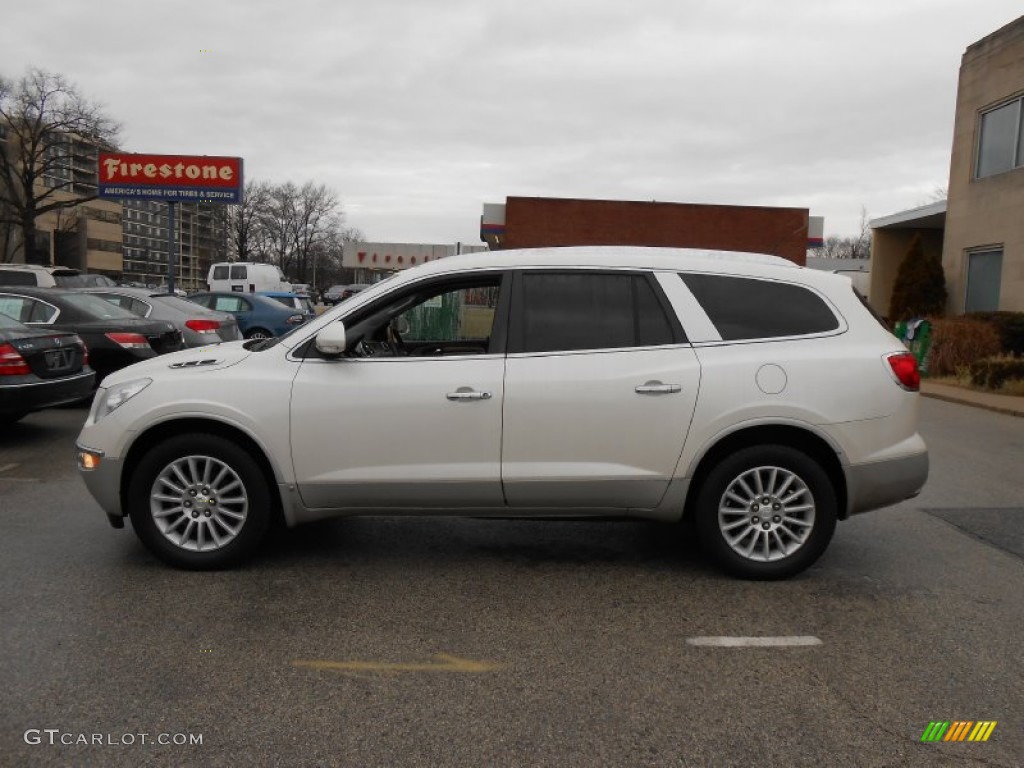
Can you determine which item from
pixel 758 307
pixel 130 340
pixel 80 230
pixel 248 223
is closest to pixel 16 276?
pixel 130 340

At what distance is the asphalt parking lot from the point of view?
297cm

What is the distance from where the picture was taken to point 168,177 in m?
28.4

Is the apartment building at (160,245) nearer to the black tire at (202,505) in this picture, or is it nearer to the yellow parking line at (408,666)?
the black tire at (202,505)

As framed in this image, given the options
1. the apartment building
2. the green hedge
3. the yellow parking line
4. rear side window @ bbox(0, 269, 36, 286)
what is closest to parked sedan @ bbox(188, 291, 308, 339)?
rear side window @ bbox(0, 269, 36, 286)

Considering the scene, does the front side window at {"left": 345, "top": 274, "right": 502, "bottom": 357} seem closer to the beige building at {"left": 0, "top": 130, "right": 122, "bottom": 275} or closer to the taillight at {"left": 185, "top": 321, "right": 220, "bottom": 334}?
the taillight at {"left": 185, "top": 321, "right": 220, "bottom": 334}

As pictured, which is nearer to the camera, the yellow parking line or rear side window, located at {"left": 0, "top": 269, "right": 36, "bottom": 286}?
the yellow parking line

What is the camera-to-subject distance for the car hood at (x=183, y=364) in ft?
15.3

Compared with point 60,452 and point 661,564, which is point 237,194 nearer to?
point 60,452

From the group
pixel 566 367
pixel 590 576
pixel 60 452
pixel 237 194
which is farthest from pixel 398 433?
pixel 237 194

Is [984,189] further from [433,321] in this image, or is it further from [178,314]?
[433,321]

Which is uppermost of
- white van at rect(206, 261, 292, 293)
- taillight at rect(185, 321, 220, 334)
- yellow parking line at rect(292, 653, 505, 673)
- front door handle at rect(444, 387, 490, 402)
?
white van at rect(206, 261, 292, 293)

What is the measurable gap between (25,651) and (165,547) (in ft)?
3.50

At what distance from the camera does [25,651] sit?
3619 mm

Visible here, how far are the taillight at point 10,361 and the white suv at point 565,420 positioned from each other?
4189mm
